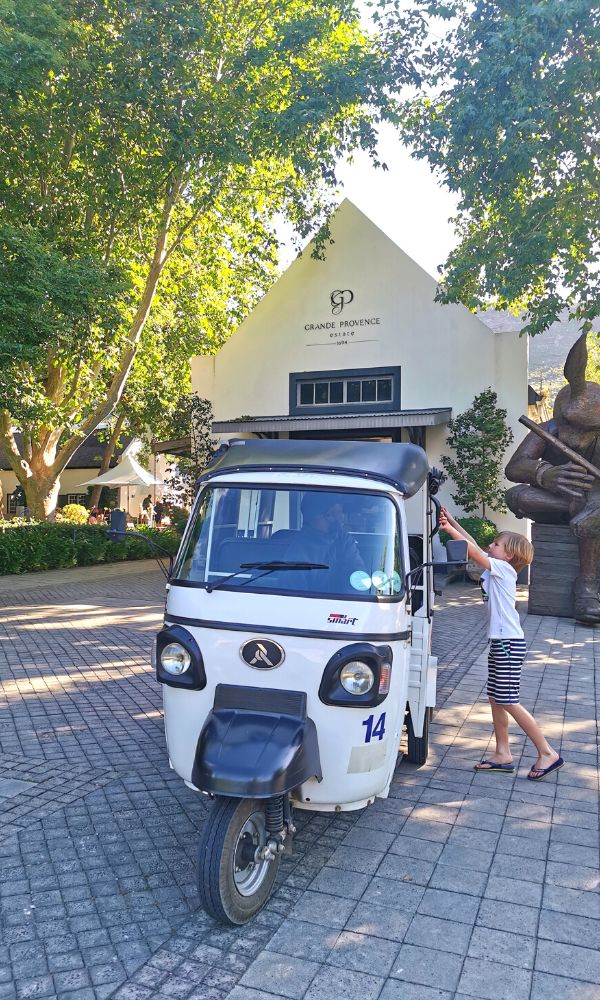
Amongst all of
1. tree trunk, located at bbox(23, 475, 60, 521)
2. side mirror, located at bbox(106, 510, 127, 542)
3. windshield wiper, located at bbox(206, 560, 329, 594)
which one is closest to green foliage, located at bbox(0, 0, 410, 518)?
tree trunk, located at bbox(23, 475, 60, 521)

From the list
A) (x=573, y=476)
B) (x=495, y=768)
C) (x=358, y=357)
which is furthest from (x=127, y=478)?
(x=495, y=768)

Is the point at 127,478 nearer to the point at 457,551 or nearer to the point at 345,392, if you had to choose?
the point at 345,392

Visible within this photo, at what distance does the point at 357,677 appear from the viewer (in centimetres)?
382

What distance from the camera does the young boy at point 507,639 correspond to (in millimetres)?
5328

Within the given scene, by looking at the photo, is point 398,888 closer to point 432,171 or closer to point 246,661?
point 246,661

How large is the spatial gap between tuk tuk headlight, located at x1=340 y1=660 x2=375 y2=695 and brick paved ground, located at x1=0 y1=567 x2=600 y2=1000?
1110mm

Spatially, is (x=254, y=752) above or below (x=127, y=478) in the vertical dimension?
below

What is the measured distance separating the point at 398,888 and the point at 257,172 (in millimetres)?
18486

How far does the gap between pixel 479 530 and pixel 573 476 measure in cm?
424

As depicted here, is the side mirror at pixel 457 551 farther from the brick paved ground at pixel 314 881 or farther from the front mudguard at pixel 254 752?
the brick paved ground at pixel 314 881

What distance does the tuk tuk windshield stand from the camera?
4137 millimetres

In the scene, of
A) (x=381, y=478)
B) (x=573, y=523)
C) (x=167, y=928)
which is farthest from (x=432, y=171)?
(x=167, y=928)

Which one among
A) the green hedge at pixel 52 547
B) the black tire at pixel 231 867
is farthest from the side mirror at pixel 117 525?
the green hedge at pixel 52 547

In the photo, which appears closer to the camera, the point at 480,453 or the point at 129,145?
the point at 129,145
